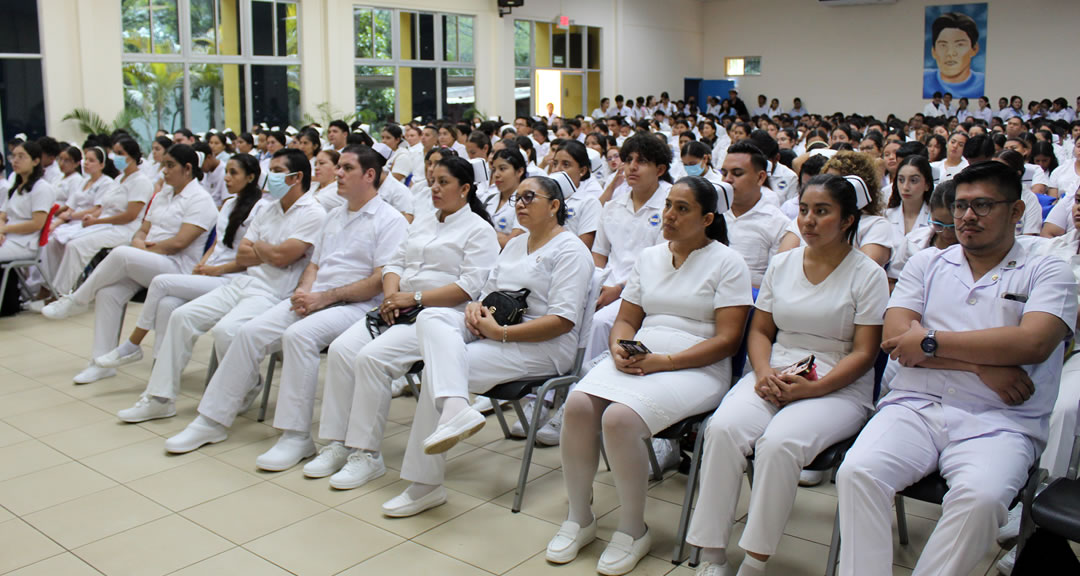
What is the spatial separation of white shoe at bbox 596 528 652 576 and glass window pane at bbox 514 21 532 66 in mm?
16922

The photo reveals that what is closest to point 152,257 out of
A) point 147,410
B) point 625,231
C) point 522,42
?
point 147,410

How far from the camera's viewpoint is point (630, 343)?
2979mm

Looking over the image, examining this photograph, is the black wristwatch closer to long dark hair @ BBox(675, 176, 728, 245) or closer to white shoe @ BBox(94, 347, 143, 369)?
long dark hair @ BBox(675, 176, 728, 245)

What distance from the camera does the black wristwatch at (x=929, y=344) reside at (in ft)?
8.25

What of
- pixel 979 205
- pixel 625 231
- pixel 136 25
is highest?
pixel 136 25

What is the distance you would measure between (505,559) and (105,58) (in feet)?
40.1

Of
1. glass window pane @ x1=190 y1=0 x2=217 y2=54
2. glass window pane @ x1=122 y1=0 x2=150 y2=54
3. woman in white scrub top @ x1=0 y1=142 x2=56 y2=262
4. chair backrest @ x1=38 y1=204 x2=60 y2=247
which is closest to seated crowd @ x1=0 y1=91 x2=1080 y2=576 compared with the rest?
chair backrest @ x1=38 y1=204 x2=60 y2=247

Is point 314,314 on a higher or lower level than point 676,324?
lower

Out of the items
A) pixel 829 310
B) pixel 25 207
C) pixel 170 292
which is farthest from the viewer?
pixel 25 207

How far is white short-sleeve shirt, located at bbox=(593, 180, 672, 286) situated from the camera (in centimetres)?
435

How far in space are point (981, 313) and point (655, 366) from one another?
3.31 feet

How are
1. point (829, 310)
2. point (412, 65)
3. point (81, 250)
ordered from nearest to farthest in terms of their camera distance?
point (829, 310) → point (81, 250) → point (412, 65)

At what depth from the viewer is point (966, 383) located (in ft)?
8.32

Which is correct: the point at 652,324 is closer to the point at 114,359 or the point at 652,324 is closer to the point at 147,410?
the point at 147,410
